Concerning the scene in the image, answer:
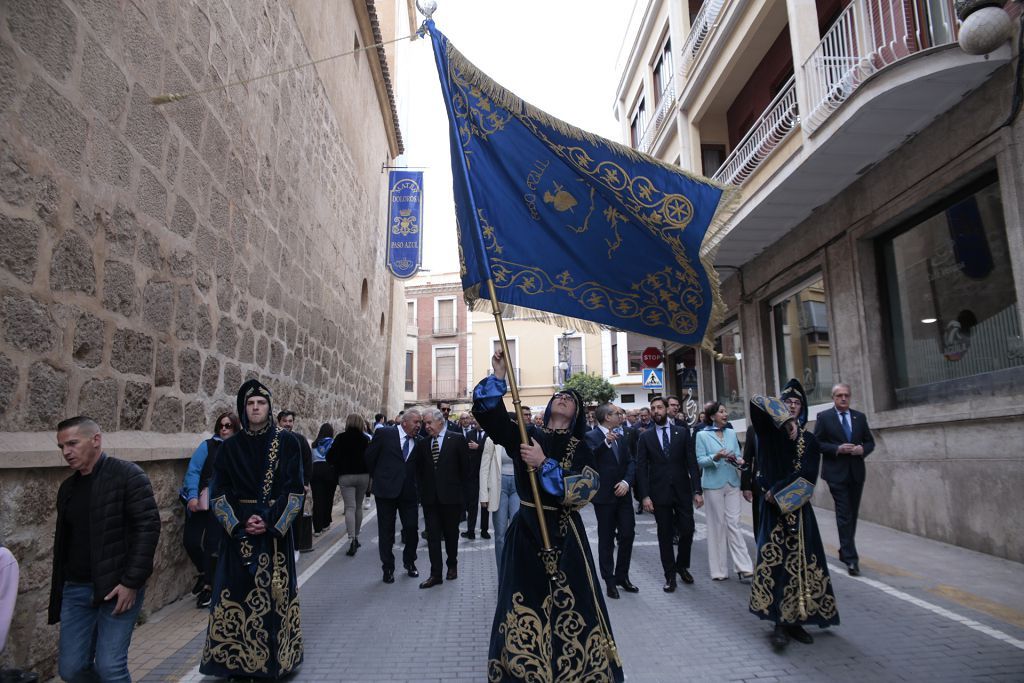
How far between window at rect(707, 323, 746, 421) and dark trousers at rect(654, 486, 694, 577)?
30.0 feet

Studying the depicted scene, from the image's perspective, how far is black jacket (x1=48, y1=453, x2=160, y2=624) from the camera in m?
3.38

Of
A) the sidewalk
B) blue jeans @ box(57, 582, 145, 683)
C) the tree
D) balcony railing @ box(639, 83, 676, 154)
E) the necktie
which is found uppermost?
balcony railing @ box(639, 83, 676, 154)

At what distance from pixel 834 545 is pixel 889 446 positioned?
201 cm

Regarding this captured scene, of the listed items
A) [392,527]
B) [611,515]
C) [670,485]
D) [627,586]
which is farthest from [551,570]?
[392,527]

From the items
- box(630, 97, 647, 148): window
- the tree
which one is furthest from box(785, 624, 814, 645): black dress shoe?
the tree

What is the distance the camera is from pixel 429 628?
5.46m

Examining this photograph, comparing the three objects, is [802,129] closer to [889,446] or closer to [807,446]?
[889,446]

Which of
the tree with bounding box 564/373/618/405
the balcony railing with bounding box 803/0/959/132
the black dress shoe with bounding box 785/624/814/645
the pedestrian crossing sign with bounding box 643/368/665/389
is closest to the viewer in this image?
the black dress shoe with bounding box 785/624/814/645

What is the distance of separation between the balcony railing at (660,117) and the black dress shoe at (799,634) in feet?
44.1

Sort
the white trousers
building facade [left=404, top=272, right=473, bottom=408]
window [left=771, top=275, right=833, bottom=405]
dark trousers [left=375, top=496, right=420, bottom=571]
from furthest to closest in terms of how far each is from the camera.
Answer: building facade [left=404, top=272, right=473, bottom=408] < window [left=771, top=275, right=833, bottom=405] < dark trousers [left=375, top=496, right=420, bottom=571] < the white trousers

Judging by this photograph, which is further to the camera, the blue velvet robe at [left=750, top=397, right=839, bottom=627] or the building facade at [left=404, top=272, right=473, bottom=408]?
the building facade at [left=404, top=272, right=473, bottom=408]

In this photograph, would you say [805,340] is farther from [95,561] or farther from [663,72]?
[95,561]

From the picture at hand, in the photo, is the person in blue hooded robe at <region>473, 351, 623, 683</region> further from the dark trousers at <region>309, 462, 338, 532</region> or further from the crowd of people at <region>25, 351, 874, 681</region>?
the dark trousers at <region>309, 462, 338, 532</region>

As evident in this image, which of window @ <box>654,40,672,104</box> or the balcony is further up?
window @ <box>654,40,672,104</box>
